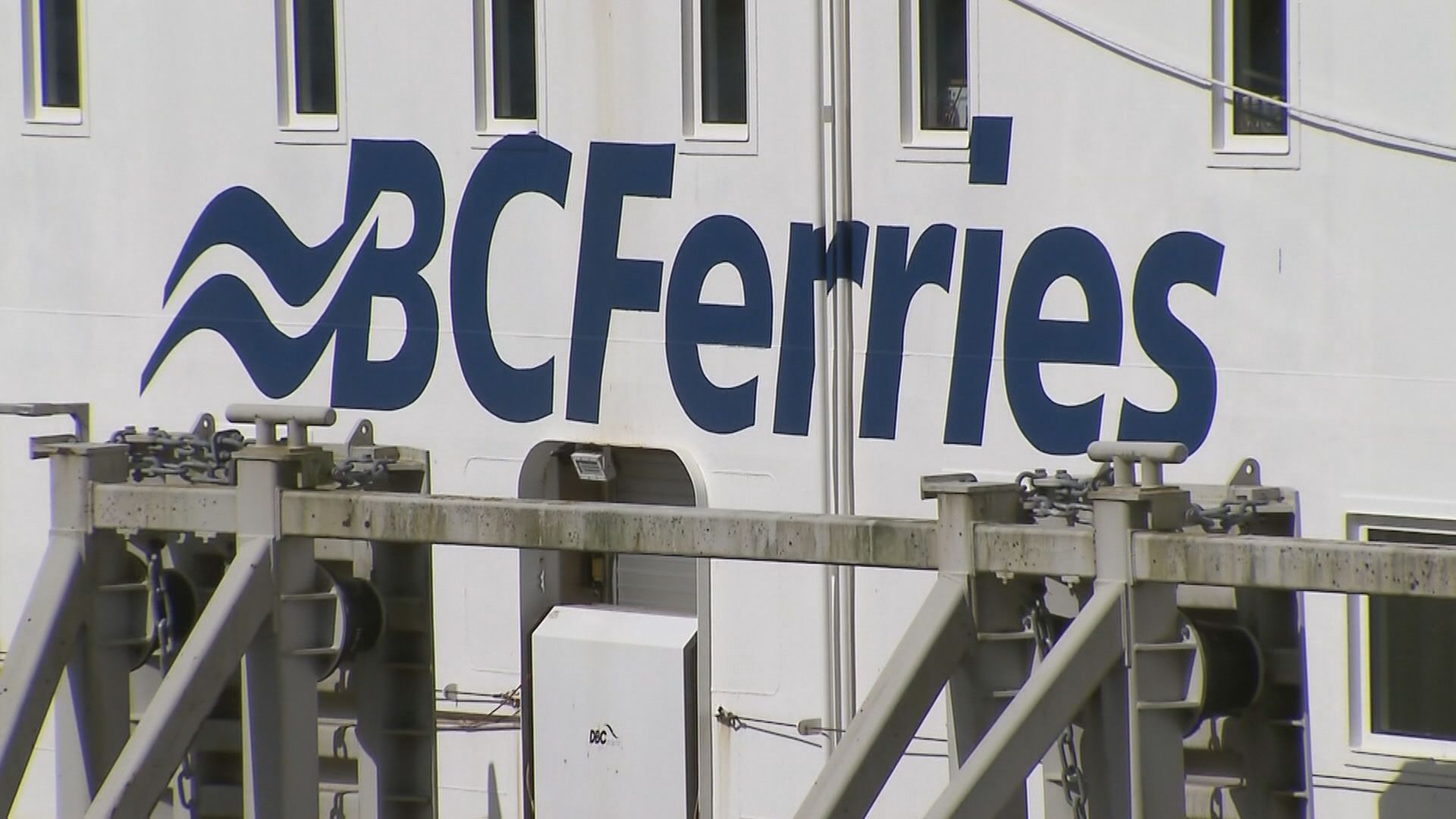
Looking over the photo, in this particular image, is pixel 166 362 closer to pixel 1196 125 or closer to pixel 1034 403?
pixel 1034 403

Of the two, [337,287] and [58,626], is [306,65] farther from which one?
[58,626]

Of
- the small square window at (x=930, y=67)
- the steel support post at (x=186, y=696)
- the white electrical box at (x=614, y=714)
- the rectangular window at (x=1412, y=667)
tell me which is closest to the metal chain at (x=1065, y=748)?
the rectangular window at (x=1412, y=667)

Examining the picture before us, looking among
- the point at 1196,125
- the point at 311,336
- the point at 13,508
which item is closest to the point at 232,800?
the point at 311,336

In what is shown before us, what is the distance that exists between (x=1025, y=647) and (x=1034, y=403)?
2471 millimetres

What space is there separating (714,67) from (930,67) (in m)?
1.21

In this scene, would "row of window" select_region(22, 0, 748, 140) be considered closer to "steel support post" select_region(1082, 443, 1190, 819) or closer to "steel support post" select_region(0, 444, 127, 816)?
"steel support post" select_region(0, 444, 127, 816)

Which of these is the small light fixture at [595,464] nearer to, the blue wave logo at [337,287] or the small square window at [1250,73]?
the blue wave logo at [337,287]

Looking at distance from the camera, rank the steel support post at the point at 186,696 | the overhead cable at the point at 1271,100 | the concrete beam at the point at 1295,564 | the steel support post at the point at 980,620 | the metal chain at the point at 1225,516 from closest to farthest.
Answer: the concrete beam at the point at 1295,564 → the steel support post at the point at 980,620 → the metal chain at the point at 1225,516 → the steel support post at the point at 186,696 → the overhead cable at the point at 1271,100

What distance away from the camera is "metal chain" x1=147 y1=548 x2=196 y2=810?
9367 mm

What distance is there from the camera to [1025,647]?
8266 mm

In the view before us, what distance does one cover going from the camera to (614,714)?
12.0 m

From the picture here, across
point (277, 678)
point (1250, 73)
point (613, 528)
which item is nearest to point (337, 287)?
point (277, 678)

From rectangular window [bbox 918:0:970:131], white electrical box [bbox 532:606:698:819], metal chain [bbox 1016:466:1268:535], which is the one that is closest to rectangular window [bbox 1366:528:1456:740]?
metal chain [bbox 1016:466:1268:535]

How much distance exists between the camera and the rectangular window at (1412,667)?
9.85 meters
